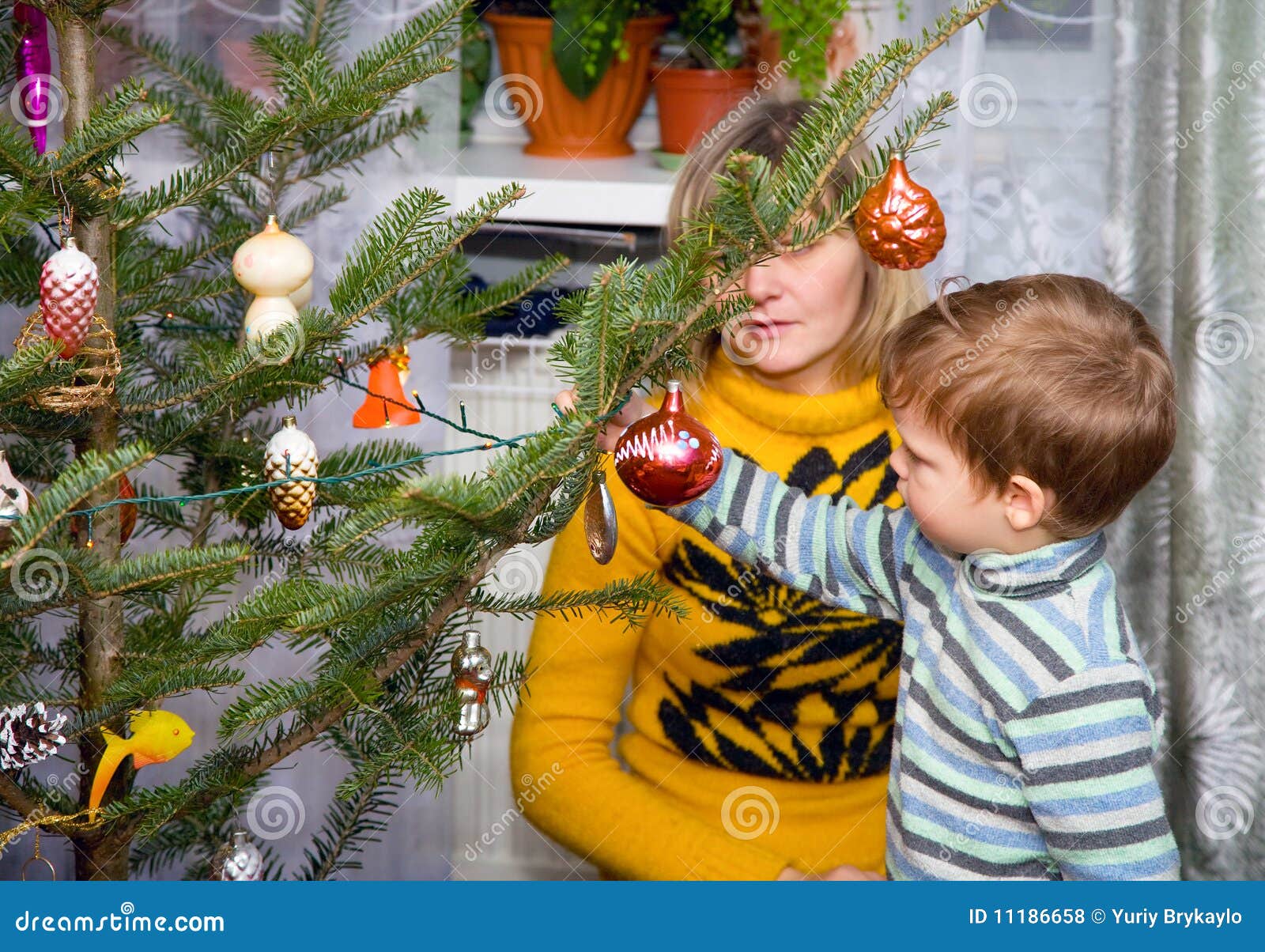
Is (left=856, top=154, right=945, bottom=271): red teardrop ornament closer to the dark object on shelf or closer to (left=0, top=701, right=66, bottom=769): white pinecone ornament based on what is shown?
(left=0, top=701, right=66, bottom=769): white pinecone ornament

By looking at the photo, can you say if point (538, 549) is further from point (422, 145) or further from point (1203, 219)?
point (1203, 219)

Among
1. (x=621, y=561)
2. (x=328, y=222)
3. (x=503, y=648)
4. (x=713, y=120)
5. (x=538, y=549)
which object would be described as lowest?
(x=503, y=648)

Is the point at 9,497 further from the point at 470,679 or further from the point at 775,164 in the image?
the point at 775,164

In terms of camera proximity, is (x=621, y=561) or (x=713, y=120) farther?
Answer: (x=713, y=120)

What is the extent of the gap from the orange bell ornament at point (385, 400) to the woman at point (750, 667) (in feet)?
0.90

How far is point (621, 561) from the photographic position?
4.02 feet

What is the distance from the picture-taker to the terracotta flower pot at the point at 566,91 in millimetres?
1643

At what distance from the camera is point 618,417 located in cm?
87

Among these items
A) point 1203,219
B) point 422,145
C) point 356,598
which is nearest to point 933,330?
point 1203,219

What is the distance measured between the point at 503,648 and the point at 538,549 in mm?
158

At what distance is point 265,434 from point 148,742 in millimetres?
403

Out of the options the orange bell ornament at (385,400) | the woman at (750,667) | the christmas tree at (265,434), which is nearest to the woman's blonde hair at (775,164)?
the woman at (750,667)

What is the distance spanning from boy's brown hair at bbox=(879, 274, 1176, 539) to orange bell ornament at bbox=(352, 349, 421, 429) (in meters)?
0.41

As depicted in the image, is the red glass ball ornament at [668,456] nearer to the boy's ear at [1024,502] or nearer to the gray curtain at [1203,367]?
the boy's ear at [1024,502]
